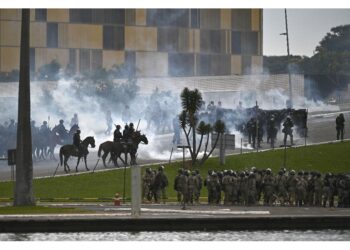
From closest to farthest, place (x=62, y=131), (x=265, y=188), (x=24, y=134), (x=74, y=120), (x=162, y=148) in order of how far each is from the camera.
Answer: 1. (x=24, y=134)
2. (x=265, y=188)
3. (x=62, y=131)
4. (x=162, y=148)
5. (x=74, y=120)

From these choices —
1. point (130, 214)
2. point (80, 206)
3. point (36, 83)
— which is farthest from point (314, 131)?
point (130, 214)

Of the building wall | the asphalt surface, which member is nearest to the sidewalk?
the asphalt surface

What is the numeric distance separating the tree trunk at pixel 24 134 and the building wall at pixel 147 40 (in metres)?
40.2

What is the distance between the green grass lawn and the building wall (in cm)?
2142

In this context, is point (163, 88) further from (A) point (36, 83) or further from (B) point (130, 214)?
(B) point (130, 214)

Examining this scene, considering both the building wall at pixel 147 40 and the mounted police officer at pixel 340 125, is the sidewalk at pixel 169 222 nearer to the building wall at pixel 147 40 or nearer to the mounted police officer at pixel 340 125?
the mounted police officer at pixel 340 125

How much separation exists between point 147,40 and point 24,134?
Answer: 45081 millimetres

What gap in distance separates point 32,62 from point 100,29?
713cm

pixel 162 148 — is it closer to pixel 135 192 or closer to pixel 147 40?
pixel 147 40

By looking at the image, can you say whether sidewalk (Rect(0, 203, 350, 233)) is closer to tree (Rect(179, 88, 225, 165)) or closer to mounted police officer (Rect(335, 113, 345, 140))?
tree (Rect(179, 88, 225, 165))

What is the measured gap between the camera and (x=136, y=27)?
89812 millimetres

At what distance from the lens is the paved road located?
6362cm

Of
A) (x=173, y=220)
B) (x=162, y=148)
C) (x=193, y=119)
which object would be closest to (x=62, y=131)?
(x=162, y=148)

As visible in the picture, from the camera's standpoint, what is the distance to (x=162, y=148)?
230ft
